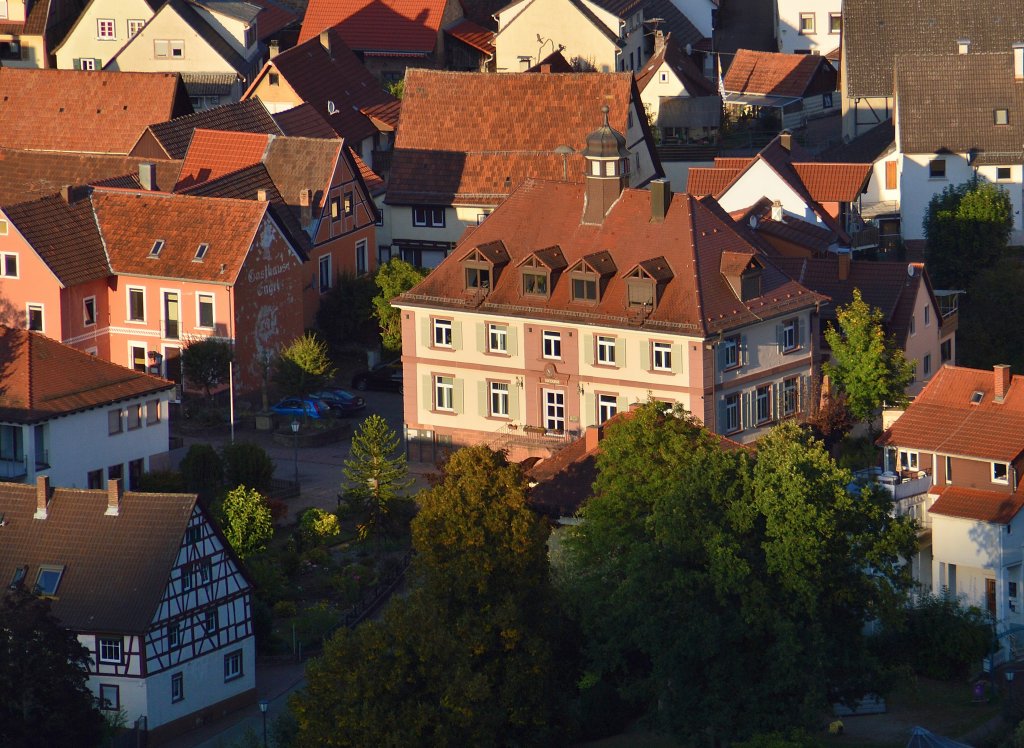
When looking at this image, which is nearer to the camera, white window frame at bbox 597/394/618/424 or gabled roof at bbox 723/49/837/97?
white window frame at bbox 597/394/618/424

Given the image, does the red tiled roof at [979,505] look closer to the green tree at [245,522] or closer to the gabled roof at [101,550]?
the green tree at [245,522]

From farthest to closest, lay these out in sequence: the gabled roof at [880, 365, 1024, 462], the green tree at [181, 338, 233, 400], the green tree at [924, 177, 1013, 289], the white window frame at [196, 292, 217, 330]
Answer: the green tree at [924, 177, 1013, 289] < the white window frame at [196, 292, 217, 330] < the green tree at [181, 338, 233, 400] < the gabled roof at [880, 365, 1024, 462]

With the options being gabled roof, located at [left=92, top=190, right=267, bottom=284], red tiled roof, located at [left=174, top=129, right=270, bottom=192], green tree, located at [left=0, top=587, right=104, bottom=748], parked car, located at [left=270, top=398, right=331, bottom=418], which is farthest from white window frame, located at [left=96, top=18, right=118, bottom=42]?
green tree, located at [left=0, top=587, right=104, bottom=748]

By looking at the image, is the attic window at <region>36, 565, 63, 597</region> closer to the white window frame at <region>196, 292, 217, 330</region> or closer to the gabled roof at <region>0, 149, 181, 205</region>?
the white window frame at <region>196, 292, 217, 330</region>

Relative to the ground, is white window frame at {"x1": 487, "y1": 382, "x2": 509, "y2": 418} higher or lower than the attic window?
higher

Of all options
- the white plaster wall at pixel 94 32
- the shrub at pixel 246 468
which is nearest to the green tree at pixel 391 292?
the shrub at pixel 246 468
